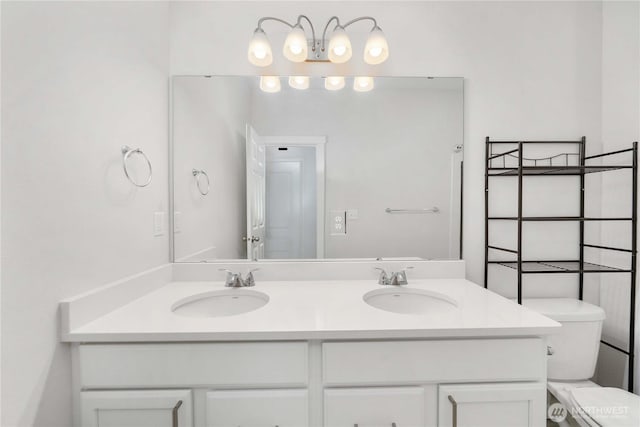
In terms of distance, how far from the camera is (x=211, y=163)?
5.25 ft

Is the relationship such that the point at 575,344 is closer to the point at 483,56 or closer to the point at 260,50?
the point at 483,56

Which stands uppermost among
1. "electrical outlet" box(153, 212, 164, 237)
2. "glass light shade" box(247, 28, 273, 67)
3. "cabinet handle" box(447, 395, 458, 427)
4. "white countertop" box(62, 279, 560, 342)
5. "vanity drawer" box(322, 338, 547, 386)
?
"glass light shade" box(247, 28, 273, 67)

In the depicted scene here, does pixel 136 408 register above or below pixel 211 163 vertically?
below

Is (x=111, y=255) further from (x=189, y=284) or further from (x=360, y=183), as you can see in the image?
(x=360, y=183)

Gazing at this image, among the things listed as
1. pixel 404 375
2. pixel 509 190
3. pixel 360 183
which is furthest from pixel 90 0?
pixel 509 190

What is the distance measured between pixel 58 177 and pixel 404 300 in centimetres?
140

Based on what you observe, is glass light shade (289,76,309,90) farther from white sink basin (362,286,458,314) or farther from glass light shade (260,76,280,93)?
white sink basin (362,286,458,314)

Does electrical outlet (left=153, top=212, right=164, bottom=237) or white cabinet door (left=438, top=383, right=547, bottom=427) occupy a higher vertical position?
electrical outlet (left=153, top=212, right=164, bottom=237)

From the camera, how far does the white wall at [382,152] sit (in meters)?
1.58

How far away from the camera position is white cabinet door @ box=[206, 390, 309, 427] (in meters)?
0.94

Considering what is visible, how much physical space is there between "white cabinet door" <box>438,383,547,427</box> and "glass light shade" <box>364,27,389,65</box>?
143 centimetres

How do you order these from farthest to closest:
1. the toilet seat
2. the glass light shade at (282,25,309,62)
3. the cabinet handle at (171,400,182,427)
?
1. the glass light shade at (282,25,309,62)
2. the toilet seat
3. the cabinet handle at (171,400,182,427)

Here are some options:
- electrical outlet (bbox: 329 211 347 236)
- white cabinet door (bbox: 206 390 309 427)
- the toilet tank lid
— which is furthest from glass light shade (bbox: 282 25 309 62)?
the toilet tank lid

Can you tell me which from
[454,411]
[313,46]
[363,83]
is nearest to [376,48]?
[363,83]
